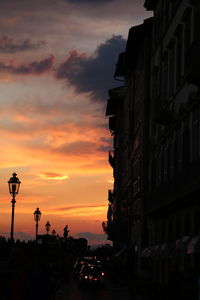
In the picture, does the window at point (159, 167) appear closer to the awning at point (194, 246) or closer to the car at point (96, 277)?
the car at point (96, 277)

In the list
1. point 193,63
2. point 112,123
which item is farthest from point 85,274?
point 112,123

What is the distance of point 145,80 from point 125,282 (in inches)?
609

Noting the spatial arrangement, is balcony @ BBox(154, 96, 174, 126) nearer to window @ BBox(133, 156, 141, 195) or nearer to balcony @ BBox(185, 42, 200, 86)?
balcony @ BBox(185, 42, 200, 86)

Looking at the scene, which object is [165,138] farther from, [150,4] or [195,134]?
[150,4]

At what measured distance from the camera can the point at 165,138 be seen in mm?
42281

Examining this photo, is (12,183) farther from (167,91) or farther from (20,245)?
(20,245)

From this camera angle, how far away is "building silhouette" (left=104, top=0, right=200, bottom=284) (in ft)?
103

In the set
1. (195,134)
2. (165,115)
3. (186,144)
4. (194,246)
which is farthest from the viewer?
(165,115)

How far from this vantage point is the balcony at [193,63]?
26.7m

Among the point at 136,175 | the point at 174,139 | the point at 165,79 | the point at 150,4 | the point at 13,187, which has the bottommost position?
the point at 13,187

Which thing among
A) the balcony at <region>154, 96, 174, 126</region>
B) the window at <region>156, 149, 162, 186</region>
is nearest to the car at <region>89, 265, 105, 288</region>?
the window at <region>156, 149, 162, 186</region>

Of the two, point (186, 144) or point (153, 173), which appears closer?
point (186, 144)

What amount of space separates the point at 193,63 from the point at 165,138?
15326 millimetres

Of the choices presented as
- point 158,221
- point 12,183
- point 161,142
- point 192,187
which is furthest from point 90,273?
point 192,187
